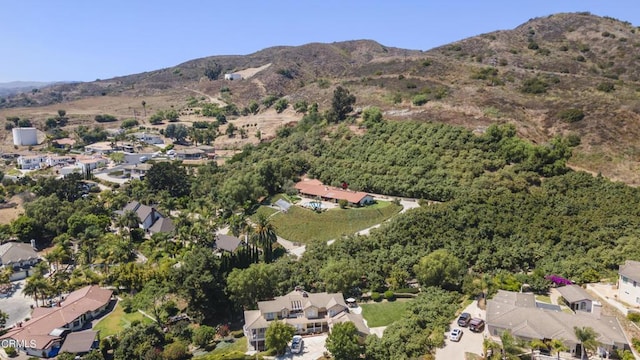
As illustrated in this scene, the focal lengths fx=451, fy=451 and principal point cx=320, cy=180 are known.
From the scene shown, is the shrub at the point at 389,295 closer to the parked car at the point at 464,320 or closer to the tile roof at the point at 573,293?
the parked car at the point at 464,320


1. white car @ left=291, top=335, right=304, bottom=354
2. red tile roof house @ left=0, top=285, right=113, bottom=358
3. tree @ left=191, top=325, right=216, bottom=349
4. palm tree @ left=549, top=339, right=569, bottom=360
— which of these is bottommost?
red tile roof house @ left=0, top=285, right=113, bottom=358

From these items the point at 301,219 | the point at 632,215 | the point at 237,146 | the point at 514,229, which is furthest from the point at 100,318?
Answer: the point at 237,146

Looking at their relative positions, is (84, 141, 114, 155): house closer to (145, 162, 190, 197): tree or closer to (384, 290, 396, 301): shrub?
(145, 162, 190, 197): tree

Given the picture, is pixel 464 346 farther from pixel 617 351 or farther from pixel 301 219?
pixel 301 219

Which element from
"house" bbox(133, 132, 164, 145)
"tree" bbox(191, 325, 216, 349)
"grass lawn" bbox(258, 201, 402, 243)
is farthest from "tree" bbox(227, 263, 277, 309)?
"house" bbox(133, 132, 164, 145)

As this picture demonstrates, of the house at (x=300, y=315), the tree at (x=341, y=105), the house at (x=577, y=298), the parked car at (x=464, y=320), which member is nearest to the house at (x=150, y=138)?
the tree at (x=341, y=105)

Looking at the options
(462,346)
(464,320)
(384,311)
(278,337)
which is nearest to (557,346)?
(462,346)
